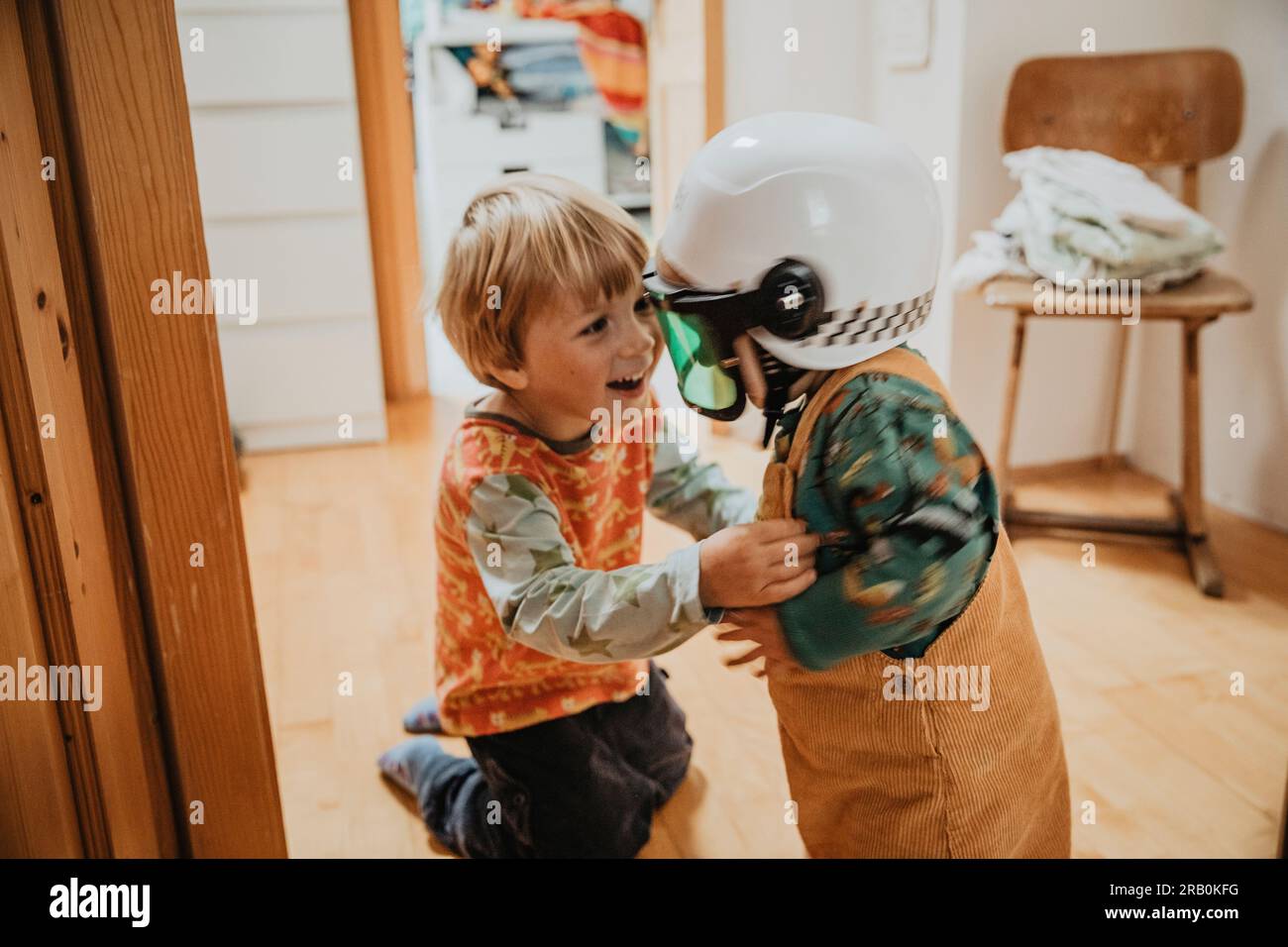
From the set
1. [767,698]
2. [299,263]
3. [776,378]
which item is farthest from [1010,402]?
[299,263]

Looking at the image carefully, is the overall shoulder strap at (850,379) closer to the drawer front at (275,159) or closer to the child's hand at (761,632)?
the child's hand at (761,632)

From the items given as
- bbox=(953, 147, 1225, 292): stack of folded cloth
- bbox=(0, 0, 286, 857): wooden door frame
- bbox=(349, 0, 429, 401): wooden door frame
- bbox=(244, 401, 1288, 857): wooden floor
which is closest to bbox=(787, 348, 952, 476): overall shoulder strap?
bbox=(0, 0, 286, 857): wooden door frame

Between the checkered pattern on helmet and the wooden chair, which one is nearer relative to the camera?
the checkered pattern on helmet

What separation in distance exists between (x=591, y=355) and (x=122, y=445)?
41 centimetres

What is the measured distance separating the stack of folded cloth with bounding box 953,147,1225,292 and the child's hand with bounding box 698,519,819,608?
1287 millimetres

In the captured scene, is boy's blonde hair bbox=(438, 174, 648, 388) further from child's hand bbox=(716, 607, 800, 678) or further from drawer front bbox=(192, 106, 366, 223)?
drawer front bbox=(192, 106, 366, 223)

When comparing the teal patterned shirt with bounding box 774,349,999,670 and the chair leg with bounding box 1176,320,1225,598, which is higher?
the teal patterned shirt with bounding box 774,349,999,670

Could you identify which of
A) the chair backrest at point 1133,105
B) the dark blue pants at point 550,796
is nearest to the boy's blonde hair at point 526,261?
the dark blue pants at point 550,796

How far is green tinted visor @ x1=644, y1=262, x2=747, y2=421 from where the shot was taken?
0.83 metres

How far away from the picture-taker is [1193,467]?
2.03 metres

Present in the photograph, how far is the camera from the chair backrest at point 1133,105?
2.10m

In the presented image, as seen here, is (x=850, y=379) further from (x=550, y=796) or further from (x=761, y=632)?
(x=550, y=796)
